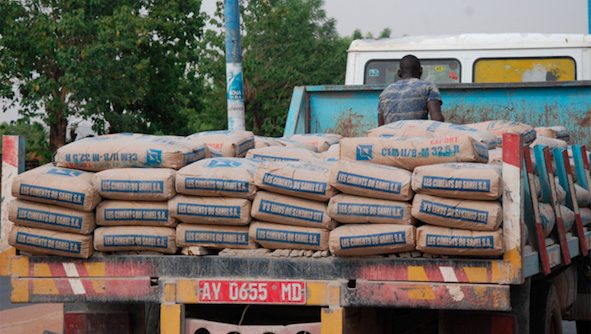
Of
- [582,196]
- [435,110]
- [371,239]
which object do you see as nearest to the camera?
[371,239]

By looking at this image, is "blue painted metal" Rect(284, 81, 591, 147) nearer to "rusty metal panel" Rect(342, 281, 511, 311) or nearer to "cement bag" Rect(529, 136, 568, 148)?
"cement bag" Rect(529, 136, 568, 148)

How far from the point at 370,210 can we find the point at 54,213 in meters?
1.43

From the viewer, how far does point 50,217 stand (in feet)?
17.7

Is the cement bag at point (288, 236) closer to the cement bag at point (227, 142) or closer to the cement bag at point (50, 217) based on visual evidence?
the cement bag at point (50, 217)

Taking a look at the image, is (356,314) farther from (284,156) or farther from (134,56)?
(134,56)

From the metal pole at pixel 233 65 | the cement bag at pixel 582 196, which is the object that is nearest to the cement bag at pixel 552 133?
the cement bag at pixel 582 196

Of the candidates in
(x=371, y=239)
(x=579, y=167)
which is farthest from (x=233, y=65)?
(x=371, y=239)

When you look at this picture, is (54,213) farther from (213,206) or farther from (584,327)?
(584,327)

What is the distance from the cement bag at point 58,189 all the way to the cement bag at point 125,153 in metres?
0.11

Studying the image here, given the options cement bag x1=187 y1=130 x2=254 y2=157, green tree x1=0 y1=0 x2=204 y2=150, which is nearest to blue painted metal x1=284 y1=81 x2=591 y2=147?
cement bag x1=187 y1=130 x2=254 y2=157

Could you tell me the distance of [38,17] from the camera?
22047mm

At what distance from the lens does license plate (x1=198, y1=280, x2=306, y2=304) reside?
523 cm

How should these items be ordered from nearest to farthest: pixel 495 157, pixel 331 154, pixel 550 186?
pixel 495 157 → pixel 550 186 → pixel 331 154

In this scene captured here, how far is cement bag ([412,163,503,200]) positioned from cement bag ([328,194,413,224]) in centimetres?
12
